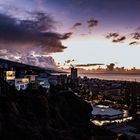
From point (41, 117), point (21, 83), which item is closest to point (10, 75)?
point (21, 83)

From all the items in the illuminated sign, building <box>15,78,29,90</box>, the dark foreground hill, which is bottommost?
the dark foreground hill

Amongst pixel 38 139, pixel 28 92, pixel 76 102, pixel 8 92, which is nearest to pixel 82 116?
pixel 76 102

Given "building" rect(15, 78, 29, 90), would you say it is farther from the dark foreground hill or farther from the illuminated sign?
the dark foreground hill

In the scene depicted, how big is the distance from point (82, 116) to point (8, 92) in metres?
17.5

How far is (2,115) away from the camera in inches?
1256

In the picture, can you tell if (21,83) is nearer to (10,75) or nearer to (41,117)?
(10,75)

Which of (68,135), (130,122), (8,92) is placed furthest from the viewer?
(130,122)

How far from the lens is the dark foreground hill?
3014 centimetres

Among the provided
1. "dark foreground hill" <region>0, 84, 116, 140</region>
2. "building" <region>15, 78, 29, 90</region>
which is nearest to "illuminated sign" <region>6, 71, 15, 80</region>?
"building" <region>15, 78, 29, 90</region>

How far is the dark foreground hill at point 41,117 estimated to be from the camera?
3014 cm

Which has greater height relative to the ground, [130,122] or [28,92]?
[28,92]

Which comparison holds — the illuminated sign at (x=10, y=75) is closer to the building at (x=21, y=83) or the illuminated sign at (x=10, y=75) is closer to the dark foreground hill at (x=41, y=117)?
the building at (x=21, y=83)

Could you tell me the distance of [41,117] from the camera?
40125 millimetres

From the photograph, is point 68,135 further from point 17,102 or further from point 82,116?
point 82,116
